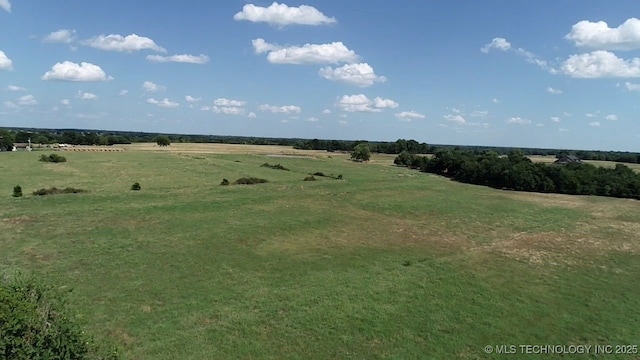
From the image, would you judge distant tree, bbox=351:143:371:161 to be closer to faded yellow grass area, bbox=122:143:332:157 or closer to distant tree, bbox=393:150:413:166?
distant tree, bbox=393:150:413:166

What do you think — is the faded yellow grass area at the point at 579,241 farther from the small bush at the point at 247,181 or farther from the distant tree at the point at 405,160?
the distant tree at the point at 405,160

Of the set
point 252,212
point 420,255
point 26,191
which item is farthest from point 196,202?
point 420,255

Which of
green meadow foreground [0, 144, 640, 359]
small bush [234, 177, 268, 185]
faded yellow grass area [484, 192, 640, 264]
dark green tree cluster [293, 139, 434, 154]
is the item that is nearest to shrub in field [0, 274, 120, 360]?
green meadow foreground [0, 144, 640, 359]

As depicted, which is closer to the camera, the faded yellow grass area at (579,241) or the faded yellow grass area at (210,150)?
the faded yellow grass area at (579,241)

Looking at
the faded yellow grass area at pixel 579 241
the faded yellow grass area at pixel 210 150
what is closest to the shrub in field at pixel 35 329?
the faded yellow grass area at pixel 579 241

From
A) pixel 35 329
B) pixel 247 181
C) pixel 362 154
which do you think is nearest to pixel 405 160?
pixel 362 154

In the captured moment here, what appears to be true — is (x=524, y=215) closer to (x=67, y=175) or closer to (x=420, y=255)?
(x=420, y=255)

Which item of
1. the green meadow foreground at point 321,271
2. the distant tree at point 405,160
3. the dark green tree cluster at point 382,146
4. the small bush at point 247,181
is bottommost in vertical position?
the green meadow foreground at point 321,271

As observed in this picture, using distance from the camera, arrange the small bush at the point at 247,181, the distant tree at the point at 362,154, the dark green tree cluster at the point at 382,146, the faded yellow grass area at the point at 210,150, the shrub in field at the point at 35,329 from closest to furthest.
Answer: the shrub in field at the point at 35,329, the small bush at the point at 247,181, the faded yellow grass area at the point at 210,150, the distant tree at the point at 362,154, the dark green tree cluster at the point at 382,146
